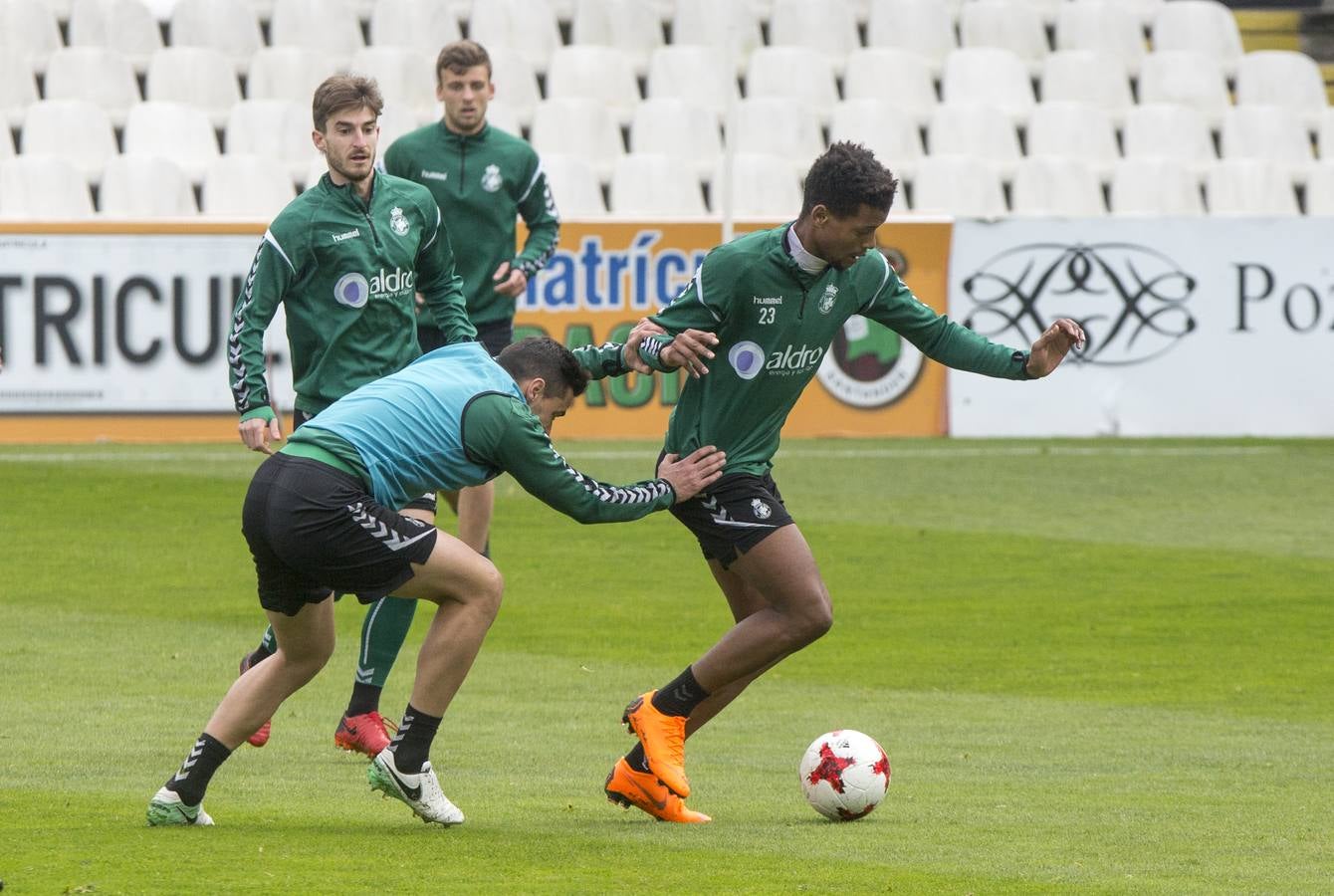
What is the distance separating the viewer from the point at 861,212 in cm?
639

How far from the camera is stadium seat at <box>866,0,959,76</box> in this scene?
23.9 metres

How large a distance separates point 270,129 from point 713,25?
5.26 meters

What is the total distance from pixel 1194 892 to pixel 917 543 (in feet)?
27.6

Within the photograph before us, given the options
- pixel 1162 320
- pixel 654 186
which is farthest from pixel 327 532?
pixel 654 186

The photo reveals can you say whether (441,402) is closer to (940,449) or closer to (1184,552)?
(1184,552)

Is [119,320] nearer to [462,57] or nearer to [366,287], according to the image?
[462,57]

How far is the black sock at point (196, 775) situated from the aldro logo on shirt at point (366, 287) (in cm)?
197

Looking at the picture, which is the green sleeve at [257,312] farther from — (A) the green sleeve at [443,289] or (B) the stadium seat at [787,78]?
(B) the stadium seat at [787,78]

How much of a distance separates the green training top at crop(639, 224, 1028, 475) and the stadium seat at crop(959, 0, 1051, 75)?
1798 cm

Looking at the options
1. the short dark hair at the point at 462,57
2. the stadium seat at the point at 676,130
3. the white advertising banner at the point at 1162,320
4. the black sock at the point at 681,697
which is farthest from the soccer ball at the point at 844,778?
the stadium seat at the point at 676,130

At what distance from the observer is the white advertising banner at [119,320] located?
59.8 feet

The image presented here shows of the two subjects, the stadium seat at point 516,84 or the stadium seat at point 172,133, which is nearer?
the stadium seat at point 172,133

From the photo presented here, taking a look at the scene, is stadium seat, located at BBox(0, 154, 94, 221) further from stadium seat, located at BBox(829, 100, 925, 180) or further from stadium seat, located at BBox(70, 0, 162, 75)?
stadium seat, located at BBox(829, 100, 925, 180)

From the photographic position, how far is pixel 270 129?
826 inches
